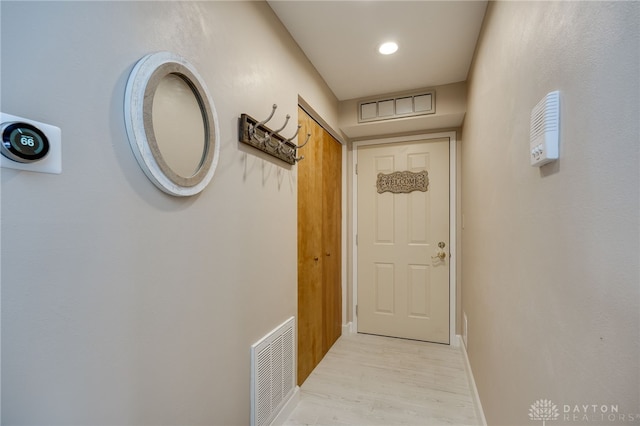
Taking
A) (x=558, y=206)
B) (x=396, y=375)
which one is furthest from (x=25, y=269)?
(x=396, y=375)

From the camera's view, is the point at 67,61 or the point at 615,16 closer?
the point at 615,16

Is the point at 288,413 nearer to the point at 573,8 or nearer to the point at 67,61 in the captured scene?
the point at 67,61

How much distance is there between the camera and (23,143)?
0.61 meters

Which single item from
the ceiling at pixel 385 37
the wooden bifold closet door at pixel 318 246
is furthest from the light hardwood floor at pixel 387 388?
the ceiling at pixel 385 37

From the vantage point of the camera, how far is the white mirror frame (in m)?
0.85

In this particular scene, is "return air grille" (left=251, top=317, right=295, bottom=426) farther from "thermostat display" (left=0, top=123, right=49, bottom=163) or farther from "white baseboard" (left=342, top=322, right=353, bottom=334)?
"white baseboard" (left=342, top=322, right=353, bottom=334)

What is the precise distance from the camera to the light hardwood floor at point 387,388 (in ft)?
6.00

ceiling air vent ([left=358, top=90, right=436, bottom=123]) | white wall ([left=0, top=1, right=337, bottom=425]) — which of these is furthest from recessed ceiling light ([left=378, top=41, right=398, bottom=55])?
white wall ([left=0, top=1, right=337, bottom=425])

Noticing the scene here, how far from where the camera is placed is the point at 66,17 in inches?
28.0

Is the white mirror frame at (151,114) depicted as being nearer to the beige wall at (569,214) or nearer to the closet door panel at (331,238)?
the beige wall at (569,214)

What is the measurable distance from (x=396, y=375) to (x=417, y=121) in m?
2.24

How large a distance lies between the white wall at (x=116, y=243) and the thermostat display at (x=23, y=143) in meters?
0.04

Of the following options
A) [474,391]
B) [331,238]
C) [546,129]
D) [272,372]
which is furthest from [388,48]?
[474,391]

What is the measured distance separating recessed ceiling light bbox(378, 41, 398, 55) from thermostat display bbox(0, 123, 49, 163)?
6.51 feet
